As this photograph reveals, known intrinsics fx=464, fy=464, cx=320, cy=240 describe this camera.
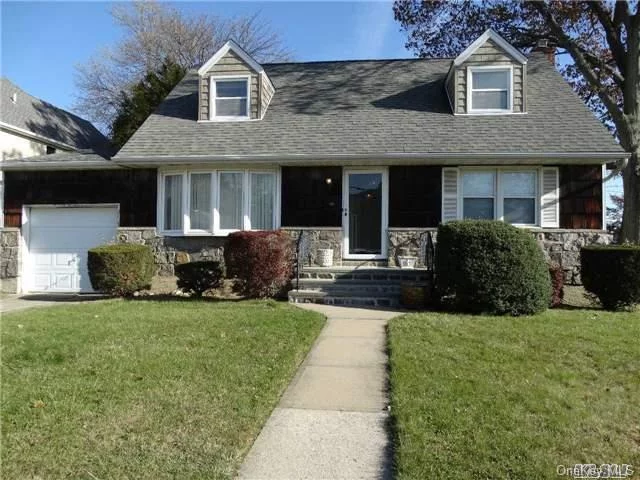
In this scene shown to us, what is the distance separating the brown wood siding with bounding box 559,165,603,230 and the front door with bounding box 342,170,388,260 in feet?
14.2

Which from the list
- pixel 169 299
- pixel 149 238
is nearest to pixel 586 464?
pixel 169 299

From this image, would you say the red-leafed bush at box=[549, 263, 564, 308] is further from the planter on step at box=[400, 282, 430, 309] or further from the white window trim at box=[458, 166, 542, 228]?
the white window trim at box=[458, 166, 542, 228]

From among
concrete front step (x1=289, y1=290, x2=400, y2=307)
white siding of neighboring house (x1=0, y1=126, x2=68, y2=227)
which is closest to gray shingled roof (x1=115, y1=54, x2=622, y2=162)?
concrete front step (x1=289, y1=290, x2=400, y2=307)

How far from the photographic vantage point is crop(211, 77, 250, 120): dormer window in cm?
1309

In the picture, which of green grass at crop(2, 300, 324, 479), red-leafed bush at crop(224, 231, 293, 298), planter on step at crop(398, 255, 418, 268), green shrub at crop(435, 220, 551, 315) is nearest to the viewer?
green grass at crop(2, 300, 324, 479)

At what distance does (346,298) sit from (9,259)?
9.58 m

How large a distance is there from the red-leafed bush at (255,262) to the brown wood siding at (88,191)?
13.1 feet

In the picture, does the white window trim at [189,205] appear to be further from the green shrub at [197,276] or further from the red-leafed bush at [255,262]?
the red-leafed bush at [255,262]

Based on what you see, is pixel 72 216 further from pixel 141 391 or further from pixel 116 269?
pixel 141 391

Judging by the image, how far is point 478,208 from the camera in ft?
38.2

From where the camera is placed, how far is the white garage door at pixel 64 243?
12.7 metres

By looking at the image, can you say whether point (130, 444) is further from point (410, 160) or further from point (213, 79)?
point (213, 79)

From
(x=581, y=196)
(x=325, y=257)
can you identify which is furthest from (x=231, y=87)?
(x=581, y=196)

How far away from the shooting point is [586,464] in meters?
3.03
